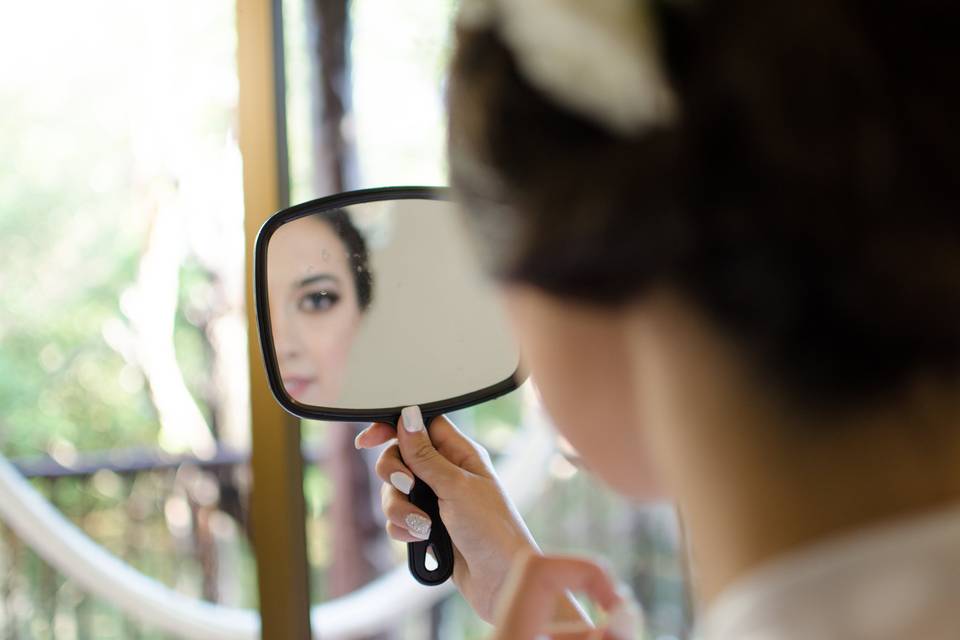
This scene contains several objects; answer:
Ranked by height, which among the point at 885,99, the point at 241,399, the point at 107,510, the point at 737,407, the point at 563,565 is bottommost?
the point at 107,510

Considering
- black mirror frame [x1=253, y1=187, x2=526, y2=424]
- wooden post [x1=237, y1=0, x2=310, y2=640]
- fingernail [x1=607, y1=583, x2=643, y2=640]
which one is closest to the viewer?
fingernail [x1=607, y1=583, x2=643, y2=640]

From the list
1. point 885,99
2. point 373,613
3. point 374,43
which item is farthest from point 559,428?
point 374,43

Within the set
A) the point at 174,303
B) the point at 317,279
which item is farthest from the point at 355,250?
the point at 174,303

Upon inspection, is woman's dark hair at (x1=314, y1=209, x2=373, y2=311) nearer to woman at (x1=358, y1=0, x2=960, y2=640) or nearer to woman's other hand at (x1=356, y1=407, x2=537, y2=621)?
woman's other hand at (x1=356, y1=407, x2=537, y2=621)

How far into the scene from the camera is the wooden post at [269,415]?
936 mm

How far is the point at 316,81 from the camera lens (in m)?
2.71

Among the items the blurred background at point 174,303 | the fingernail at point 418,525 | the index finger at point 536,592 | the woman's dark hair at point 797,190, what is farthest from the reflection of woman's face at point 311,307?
the blurred background at point 174,303

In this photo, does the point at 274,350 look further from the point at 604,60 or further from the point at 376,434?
the point at 604,60

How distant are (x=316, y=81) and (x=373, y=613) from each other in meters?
1.44

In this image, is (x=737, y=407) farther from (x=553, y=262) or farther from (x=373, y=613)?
(x=373, y=613)

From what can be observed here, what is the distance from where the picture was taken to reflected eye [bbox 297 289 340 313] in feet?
2.36

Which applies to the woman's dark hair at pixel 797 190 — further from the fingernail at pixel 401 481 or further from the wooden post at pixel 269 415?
the wooden post at pixel 269 415

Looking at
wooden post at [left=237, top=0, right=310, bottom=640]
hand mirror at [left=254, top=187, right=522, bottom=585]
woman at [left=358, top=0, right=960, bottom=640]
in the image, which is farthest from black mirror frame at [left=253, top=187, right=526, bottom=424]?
woman at [left=358, top=0, right=960, bottom=640]

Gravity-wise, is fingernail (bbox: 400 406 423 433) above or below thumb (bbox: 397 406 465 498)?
above
